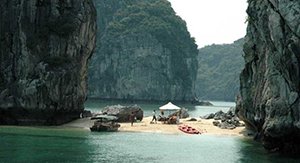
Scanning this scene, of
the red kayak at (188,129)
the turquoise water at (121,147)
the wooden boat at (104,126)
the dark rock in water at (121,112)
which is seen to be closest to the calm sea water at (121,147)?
the turquoise water at (121,147)

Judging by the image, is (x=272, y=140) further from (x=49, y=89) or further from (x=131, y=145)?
(x=49, y=89)

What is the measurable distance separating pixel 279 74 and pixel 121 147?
1384 centimetres

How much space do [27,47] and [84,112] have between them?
456 inches

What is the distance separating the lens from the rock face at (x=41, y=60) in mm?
55594

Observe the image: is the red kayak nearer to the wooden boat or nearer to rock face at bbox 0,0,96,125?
the wooden boat

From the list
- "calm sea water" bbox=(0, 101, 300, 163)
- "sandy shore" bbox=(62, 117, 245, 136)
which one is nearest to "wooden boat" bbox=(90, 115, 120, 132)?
"sandy shore" bbox=(62, 117, 245, 136)

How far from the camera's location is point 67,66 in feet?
190

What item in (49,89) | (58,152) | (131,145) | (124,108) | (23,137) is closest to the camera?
(58,152)

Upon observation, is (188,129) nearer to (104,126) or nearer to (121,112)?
(104,126)

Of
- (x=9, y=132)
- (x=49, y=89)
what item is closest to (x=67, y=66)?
(x=49, y=89)

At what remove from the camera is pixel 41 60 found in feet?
188

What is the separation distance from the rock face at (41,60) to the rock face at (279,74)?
79.6 ft

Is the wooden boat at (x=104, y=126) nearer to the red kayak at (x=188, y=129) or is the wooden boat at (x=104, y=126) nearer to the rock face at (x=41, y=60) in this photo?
the rock face at (x=41, y=60)

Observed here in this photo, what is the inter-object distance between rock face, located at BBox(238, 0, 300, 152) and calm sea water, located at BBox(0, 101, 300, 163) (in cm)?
200
